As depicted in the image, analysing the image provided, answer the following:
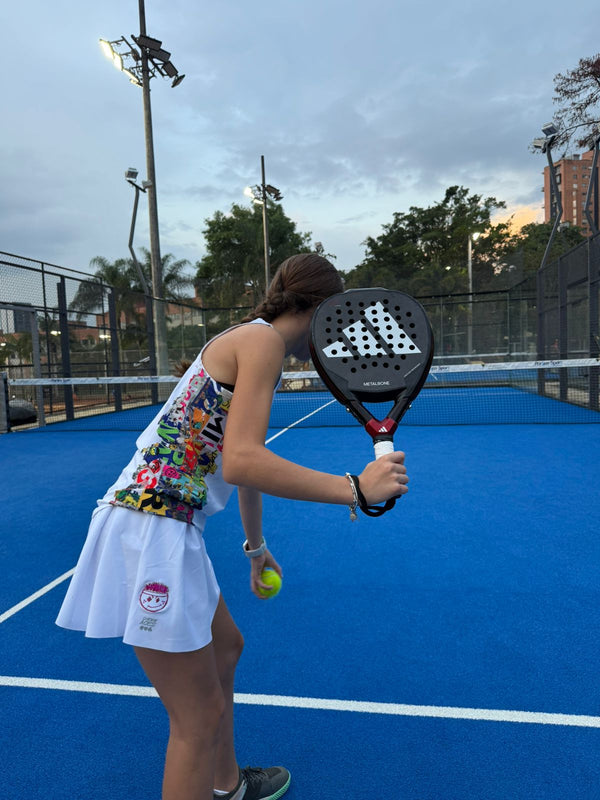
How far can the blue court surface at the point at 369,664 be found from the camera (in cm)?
209

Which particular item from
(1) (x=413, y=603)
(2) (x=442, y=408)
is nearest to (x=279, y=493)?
(1) (x=413, y=603)

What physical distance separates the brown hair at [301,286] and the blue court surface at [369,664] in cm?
170

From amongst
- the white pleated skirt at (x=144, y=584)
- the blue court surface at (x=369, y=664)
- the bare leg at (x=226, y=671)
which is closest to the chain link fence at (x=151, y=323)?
the blue court surface at (x=369, y=664)

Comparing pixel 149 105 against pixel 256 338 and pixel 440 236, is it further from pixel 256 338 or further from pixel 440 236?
pixel 440 236

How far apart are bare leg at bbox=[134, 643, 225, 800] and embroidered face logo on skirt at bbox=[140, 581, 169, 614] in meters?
0.13

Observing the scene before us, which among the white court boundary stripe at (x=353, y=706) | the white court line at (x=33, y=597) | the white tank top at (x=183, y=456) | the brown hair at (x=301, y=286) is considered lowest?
the white court boundary stripe at (x=353, y=706)

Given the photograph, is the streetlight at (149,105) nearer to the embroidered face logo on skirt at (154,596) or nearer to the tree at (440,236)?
the embroidered face logo on skirt at (154,596)

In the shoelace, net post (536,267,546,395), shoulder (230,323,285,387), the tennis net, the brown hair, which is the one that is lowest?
the shoelace

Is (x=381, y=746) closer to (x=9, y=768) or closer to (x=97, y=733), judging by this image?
(x=97, y=733)

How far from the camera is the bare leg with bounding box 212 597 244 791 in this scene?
1.69 m

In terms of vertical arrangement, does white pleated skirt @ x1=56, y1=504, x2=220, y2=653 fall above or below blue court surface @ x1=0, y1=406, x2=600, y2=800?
above

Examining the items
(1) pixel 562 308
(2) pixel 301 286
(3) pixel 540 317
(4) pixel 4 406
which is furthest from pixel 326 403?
(2) pixel 301 286

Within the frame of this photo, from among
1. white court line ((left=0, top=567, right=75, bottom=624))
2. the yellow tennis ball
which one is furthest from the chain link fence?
the yellow tennis ball

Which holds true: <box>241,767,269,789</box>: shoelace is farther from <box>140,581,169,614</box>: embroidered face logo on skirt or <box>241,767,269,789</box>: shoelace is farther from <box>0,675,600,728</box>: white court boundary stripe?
<box>140,581,169,614</box>: embroidered face logo on skirt
